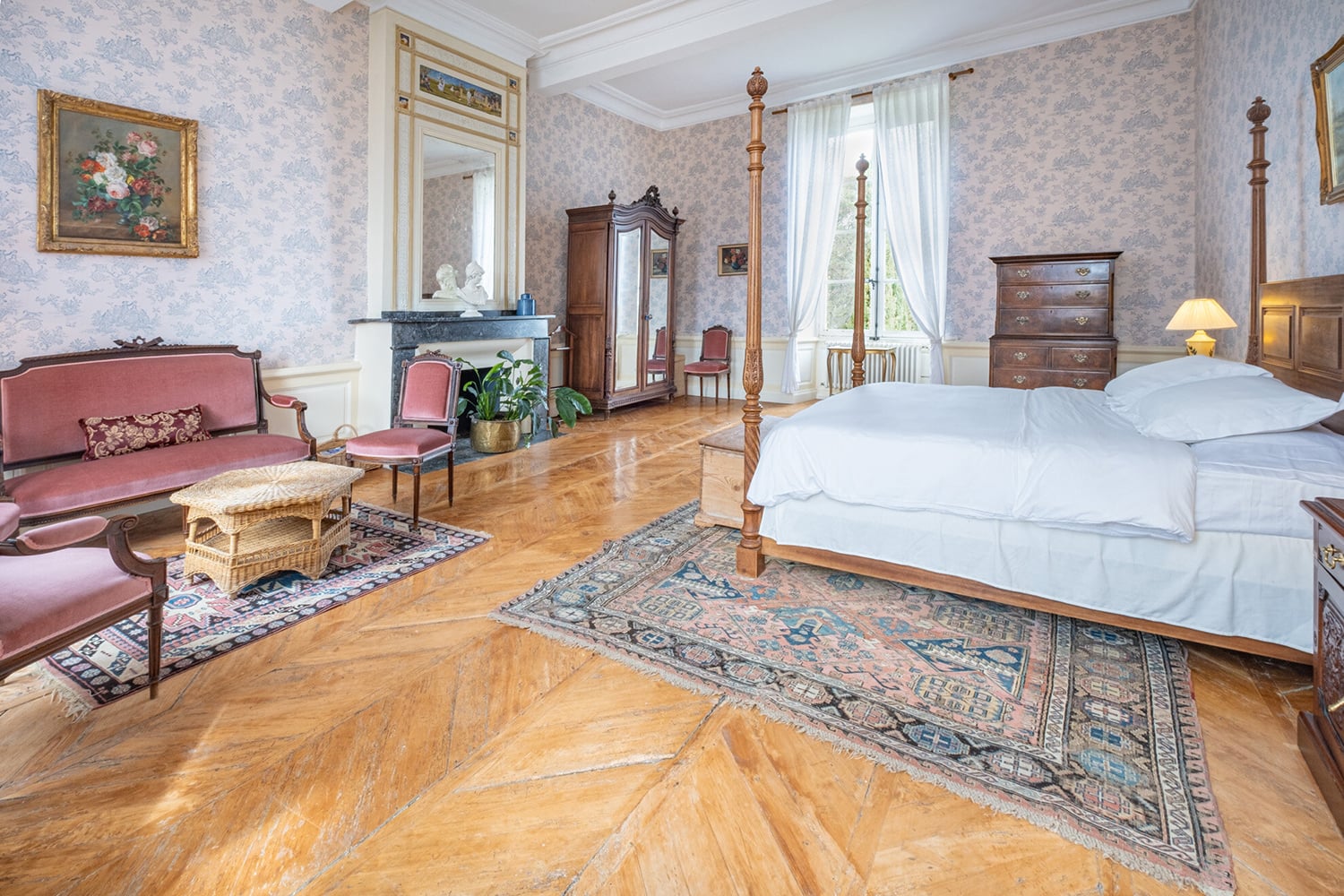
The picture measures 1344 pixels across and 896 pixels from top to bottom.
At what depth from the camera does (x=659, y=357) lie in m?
8.13

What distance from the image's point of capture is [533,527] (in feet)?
12.0

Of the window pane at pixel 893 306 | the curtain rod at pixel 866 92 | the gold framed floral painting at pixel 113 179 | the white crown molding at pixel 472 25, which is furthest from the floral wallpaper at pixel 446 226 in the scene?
the window pane at pixel 893 306

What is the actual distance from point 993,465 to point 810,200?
19.2 ft

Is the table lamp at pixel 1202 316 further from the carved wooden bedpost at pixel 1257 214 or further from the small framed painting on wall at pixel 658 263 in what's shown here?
the small framed painting on wall at pixel 658 263

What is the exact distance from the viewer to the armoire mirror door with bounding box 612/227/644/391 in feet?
23.8

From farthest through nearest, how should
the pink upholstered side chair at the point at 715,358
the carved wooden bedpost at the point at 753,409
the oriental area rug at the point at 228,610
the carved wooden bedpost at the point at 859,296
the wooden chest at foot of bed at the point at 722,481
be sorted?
the pink upholstered side chair at the point at 715,358
the carved wooden bedpost at the point at 859,296
the wooden chest at foot of bed at the point at 722,481
the carved wooden bedpost at the point at 753,409
the oriental area rug at the point at 228,610

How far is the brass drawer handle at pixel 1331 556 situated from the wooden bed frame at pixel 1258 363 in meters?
0.46

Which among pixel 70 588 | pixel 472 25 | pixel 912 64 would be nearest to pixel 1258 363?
pixel 912 64

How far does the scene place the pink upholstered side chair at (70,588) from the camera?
63.3 inches

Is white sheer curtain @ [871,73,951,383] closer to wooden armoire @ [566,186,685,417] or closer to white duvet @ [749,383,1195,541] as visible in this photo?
wooden armoire @ [566,186,685,417]

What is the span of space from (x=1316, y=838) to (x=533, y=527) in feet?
9.91

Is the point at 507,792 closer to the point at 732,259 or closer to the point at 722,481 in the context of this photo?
the point at 722,481

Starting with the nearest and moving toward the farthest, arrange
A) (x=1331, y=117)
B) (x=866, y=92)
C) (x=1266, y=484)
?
(x=1266, y=484) → (x=1331, y=117) → (x=866, y=92)

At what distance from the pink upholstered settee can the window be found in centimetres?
571
